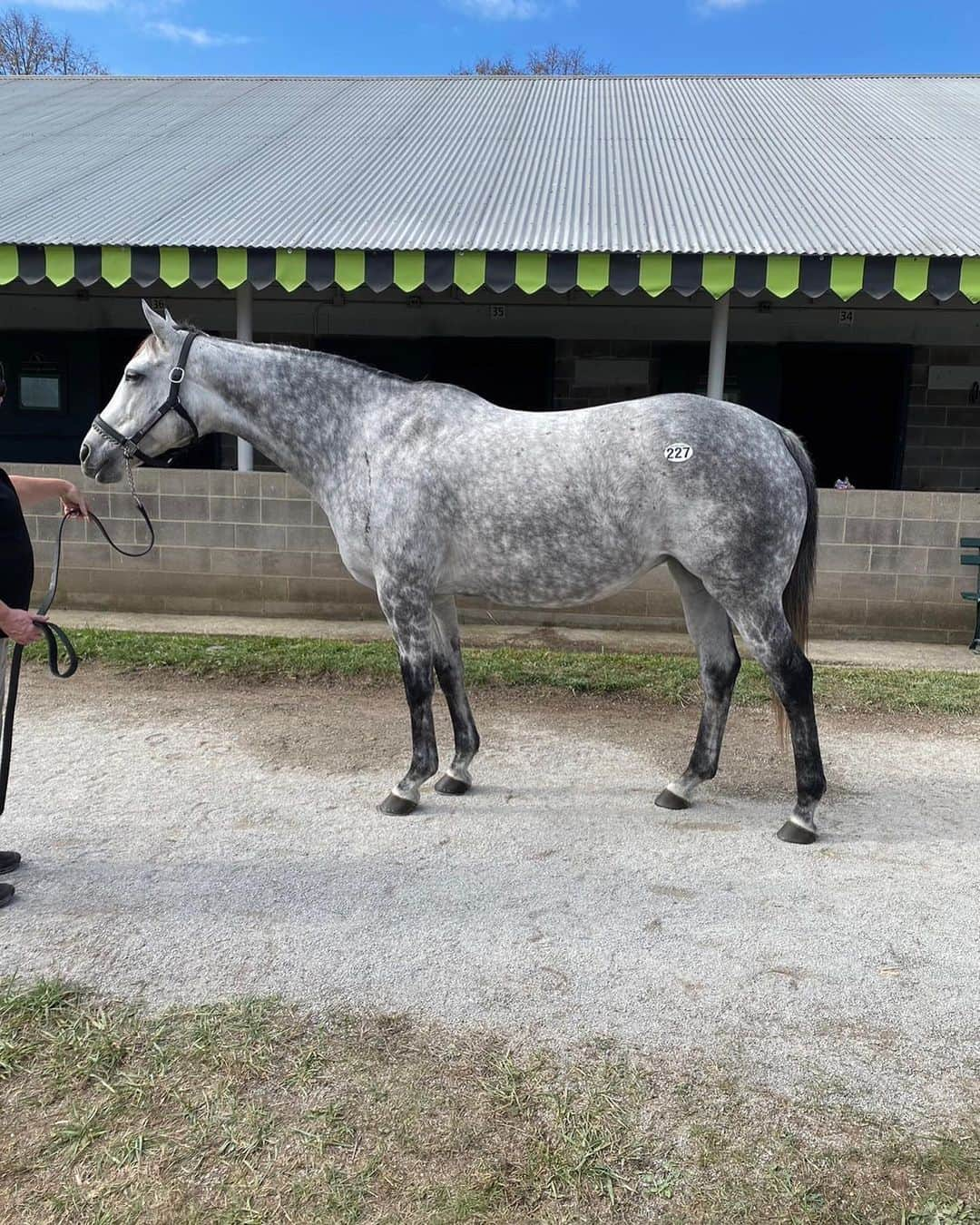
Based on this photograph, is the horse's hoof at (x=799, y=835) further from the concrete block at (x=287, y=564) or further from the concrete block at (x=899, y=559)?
the concrete block at (x=287, y=564)

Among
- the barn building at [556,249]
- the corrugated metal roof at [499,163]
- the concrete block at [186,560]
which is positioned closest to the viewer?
the barn building at [556,249]

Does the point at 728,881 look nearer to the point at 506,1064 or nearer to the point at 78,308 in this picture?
the point at 506,1064

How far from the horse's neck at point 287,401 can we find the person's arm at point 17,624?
1.28 metres

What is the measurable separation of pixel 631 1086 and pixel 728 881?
120 cm

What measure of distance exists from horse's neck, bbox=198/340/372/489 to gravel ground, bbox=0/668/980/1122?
4.92 feet

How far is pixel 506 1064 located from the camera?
7.11 feet

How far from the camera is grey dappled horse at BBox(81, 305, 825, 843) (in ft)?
11.2

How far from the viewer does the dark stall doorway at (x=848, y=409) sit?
387 inches

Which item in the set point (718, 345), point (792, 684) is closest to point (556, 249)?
point (718, 345)

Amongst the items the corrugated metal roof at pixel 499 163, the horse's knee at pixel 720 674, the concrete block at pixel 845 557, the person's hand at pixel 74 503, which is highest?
the corrugated metal roof at pixel 499 163

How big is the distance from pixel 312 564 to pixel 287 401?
367 cm

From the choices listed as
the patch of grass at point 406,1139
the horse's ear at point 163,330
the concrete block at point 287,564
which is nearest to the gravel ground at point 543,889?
the patch of grass at point 406,1139

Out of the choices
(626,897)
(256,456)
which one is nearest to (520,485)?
(626,897)

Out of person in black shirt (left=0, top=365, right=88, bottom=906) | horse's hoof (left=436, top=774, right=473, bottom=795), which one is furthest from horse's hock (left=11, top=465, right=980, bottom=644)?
person in black shirt (left=0, top=365, right=88, bottom=906)
